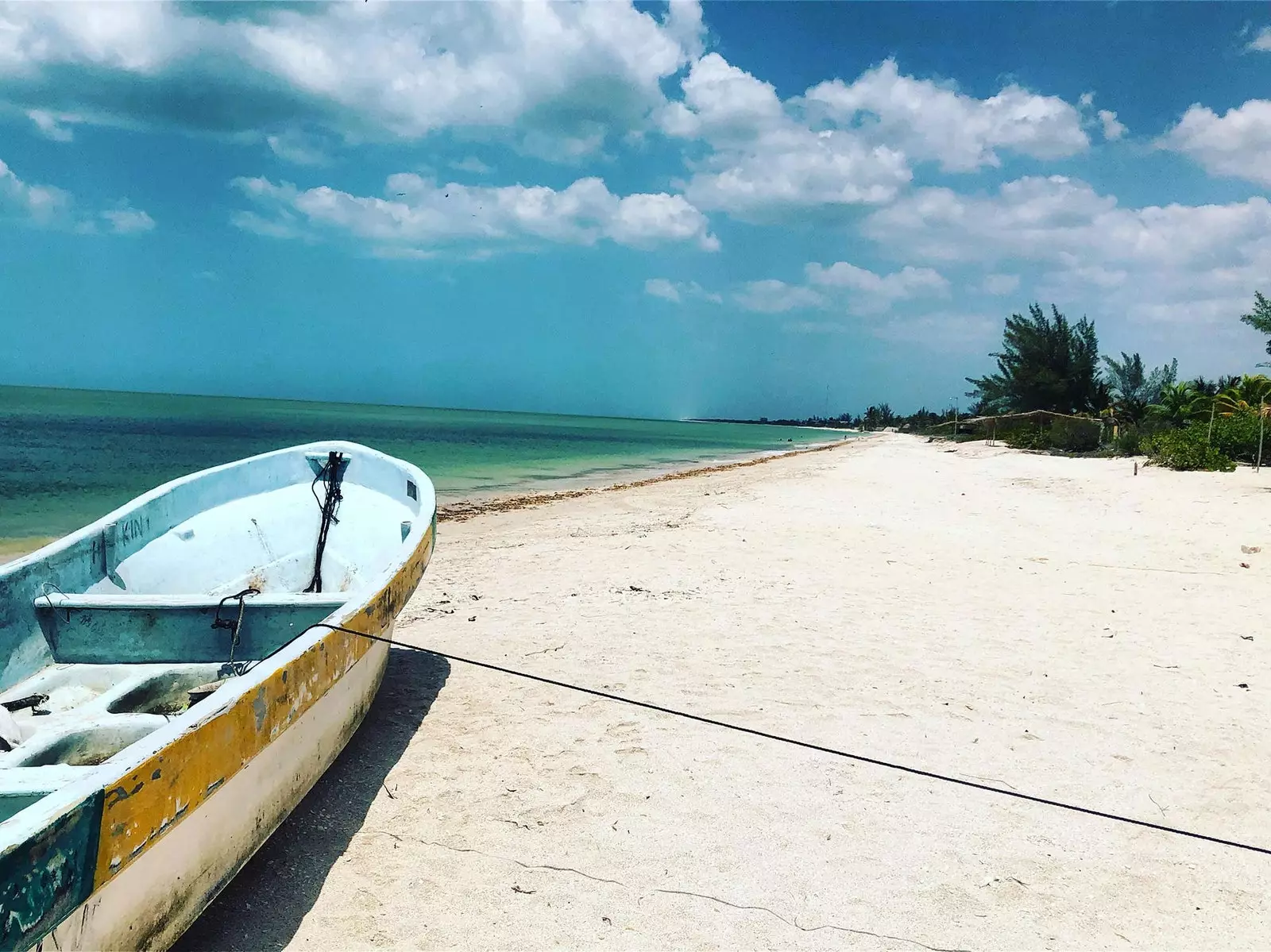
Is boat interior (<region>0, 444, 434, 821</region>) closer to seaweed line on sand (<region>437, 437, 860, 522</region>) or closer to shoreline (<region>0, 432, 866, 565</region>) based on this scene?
shoreline (<region>0, 432, 866, 565</region>)

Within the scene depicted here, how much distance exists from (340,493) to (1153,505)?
10.1 metres

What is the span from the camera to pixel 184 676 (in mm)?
3674

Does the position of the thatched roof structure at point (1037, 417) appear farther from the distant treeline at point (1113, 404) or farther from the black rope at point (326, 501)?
the black rope at point (326, 501)

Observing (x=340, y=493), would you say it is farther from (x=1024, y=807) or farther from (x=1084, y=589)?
(x=1084, y=589)

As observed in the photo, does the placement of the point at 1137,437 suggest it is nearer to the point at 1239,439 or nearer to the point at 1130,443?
the point at 1130,443

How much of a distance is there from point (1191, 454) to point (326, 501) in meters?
14.6

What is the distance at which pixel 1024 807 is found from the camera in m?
3.10

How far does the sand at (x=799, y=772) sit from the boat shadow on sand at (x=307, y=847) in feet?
0.04

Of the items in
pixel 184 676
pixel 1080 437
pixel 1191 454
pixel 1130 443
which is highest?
pixel 1080 437

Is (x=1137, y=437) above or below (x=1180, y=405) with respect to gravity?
below

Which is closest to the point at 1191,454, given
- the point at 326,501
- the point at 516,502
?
the point at 516,502

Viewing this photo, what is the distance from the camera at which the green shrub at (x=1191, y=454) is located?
44.6 feet

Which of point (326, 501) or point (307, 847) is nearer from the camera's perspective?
point (307, 847)

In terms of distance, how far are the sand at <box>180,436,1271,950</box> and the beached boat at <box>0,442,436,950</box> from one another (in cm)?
46
